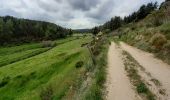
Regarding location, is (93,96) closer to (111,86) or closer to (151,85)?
(111,86)

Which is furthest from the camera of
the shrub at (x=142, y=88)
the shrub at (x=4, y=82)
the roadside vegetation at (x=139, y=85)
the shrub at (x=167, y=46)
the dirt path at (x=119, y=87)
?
the shrub at (x=4, y=82)

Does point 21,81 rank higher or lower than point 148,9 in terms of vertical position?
lower

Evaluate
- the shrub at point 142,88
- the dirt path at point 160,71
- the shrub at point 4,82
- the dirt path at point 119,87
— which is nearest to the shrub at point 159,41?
the dirt path at point 160,71

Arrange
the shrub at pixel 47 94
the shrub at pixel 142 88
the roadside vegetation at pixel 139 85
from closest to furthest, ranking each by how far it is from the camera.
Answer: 1. the roadside vegetation at pixel 139 85
2. the shrub at pixel 142 88
3. the shrub at pixel 47 94

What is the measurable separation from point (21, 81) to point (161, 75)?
3724cm

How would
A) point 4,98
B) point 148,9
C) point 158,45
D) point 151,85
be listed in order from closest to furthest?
point 151,85
point 158,45
point 4,98
point 148,9

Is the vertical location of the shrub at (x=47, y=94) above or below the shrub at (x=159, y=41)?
below

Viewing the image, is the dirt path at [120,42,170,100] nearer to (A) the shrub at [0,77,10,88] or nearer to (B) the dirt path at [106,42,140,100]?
(B) the dirt path at [106,42,140,100]

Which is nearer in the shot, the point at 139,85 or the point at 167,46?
the point at 139,85

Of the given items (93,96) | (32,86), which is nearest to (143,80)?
(93,96)

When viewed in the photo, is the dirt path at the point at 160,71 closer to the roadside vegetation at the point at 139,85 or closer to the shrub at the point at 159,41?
the roadside vegetation at the point at 139,85

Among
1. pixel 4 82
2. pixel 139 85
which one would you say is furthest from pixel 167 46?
pixel 4 82

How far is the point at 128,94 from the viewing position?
59.1 ft

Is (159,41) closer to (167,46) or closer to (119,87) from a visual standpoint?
(167,46)
